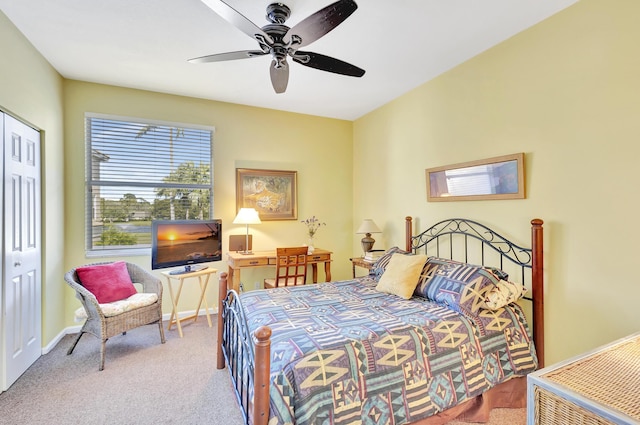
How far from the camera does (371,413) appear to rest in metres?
1.59

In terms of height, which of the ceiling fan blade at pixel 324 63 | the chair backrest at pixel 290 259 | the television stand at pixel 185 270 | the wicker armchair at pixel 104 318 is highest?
the ceiling fan blade at pixel 324 63

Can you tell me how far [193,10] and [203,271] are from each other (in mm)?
2583

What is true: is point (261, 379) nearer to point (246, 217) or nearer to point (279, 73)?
point (279, 73)

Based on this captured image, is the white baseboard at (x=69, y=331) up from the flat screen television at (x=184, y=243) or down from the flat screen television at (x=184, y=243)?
down

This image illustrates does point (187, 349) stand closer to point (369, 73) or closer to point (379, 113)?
point (369, 73)

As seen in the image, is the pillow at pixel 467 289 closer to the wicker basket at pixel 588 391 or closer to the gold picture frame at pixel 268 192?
the wicker basket at pixel 588 391

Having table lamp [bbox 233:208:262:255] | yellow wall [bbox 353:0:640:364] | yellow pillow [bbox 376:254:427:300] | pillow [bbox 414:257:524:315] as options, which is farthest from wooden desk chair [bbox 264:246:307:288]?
yellow wall [bbox 353:0:640:364]

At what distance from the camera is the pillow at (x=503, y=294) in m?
2.17

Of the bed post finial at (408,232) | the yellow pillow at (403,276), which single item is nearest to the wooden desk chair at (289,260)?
the yellow pillow at (403,276)

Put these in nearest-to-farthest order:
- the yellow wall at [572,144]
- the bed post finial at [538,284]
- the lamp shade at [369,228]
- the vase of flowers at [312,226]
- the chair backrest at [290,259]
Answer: the yellow wall at [572,144], the bed post finial at [538,284], the chair backrest at [290,259], the lamp shade at [369,228], the vase of flowers at [312,226]

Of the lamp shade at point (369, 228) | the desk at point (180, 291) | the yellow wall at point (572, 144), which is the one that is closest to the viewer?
the yellow wall at point (572, 144)

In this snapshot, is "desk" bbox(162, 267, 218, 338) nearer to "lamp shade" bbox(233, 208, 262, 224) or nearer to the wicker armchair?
the wicker armchair

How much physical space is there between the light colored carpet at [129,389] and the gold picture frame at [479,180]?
66.6 inches

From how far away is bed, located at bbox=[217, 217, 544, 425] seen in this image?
58.9 inches
